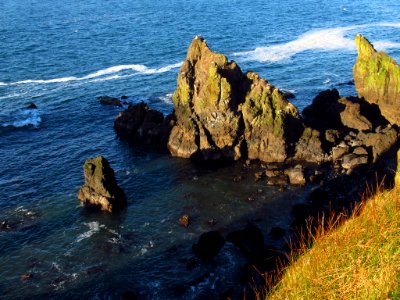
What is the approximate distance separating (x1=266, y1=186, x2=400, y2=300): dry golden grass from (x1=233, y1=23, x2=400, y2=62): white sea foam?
11807 cm

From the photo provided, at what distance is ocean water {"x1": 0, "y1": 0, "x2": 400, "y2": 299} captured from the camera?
178 ft

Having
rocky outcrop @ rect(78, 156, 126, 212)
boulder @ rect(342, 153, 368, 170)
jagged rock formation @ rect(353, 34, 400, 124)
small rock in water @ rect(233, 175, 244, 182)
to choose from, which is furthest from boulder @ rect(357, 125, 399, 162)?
rocky outcrop @ rect(78, 156, 126, 212)

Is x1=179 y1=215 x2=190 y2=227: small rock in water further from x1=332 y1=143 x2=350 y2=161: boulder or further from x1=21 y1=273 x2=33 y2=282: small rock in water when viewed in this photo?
x1=332 y1=143 x2=350 y2=161: boulder

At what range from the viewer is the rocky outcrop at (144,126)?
84.8 metres

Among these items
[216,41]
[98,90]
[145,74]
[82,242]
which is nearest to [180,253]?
[82,242]

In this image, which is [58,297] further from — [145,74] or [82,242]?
[145,74]

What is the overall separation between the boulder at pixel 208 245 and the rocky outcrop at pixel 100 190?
1599 cm

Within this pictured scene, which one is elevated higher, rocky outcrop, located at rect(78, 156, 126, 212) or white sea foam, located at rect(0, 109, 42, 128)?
white sea foam, located at rect(0, 109, 42, 128)

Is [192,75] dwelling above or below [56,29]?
below

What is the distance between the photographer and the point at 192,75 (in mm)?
86000

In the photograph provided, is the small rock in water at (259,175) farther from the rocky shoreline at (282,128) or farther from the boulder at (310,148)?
the boulder at (310,148)

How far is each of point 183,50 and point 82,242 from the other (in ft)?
313

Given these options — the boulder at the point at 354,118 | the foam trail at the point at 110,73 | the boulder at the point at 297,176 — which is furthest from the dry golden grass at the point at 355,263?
the foam trail at the point at 110,73

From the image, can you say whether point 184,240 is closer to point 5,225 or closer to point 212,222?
point 212,222
